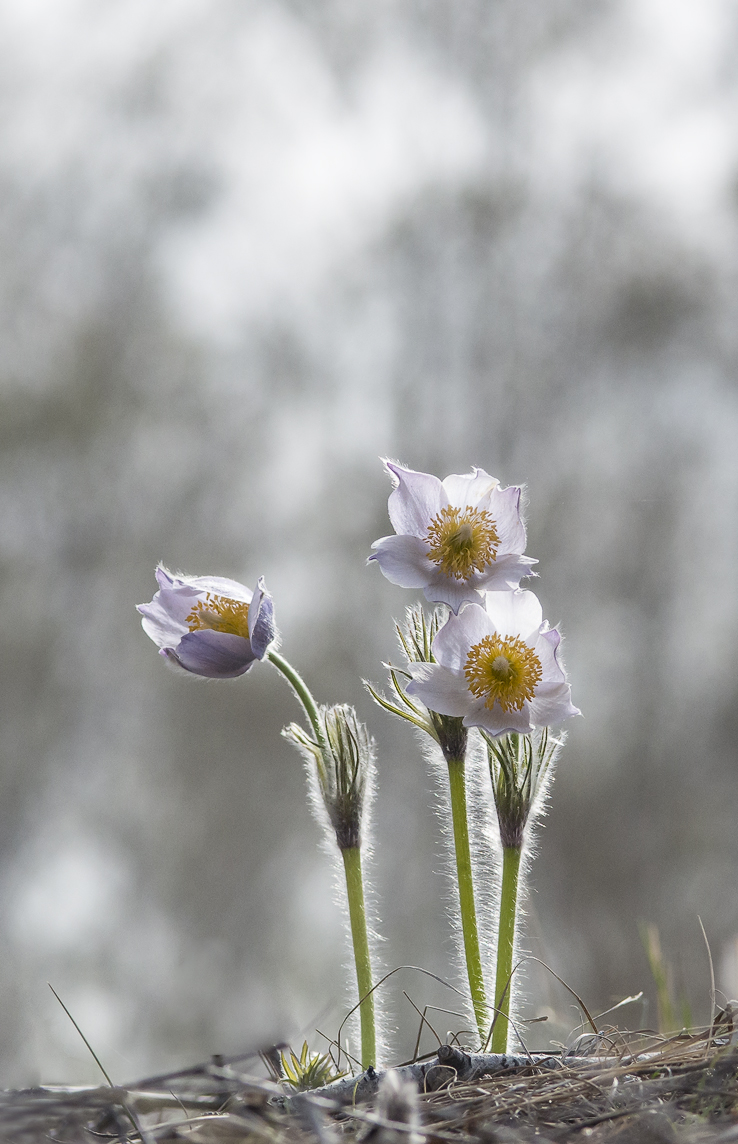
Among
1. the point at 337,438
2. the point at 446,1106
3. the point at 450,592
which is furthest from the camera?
the point at 337,438

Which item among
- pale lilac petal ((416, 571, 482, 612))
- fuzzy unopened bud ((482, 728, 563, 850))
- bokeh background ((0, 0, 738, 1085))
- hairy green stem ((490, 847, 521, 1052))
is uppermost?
bokeh background ((0, 0, 738, 1085))

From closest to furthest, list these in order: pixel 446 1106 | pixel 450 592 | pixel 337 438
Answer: pixel 446 1106, pixel 450 592, pixel 337 438

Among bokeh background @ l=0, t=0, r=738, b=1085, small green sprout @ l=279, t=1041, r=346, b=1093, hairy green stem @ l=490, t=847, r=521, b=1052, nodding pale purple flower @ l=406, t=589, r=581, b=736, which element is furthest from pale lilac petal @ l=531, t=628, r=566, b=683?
bokeh background @ l=0, t=0, r=738, b=1085

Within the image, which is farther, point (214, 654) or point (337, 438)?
point (337, 438)

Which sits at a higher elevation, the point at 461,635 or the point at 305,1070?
the point at 461,635

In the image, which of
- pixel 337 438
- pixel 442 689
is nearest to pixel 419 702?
pixel 442 689

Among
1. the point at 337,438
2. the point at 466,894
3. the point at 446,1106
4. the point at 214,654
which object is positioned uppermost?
the point at 337,438

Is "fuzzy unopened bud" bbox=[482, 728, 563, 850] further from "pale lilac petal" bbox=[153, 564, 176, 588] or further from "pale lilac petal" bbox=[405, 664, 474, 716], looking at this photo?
"pale lilac petal" bbox=[153, 564, 176, 588]

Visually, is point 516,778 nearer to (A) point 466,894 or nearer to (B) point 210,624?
(A) point 466,894
